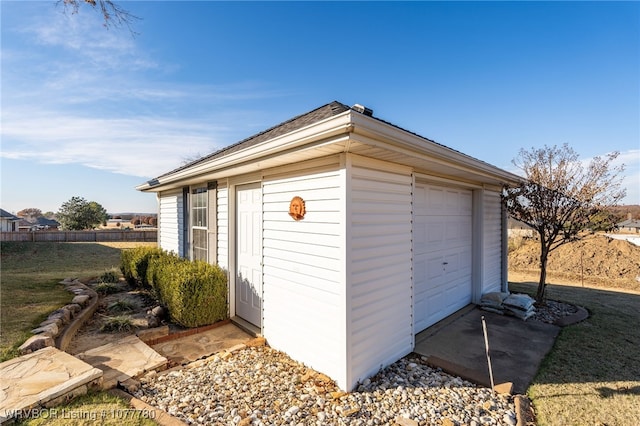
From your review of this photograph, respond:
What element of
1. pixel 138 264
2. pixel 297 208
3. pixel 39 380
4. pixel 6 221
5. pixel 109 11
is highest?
pixel 109 11

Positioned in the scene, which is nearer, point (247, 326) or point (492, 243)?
point (247, 326)

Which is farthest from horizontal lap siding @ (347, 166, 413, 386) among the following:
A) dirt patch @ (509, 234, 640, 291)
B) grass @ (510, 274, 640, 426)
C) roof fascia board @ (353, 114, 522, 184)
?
dirt patch @ (509, 234, 640, 291)

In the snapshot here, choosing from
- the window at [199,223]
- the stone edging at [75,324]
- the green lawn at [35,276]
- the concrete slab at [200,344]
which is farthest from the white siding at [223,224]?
the green lawn at [35,276]

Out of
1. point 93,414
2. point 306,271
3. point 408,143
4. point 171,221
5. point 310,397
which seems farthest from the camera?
point 171,221

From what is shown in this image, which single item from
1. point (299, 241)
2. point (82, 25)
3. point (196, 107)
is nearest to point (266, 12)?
point (82, 25)

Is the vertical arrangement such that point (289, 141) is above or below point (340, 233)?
above

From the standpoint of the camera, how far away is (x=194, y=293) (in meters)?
4.46

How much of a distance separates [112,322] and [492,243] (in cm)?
802

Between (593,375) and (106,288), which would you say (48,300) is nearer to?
(106,288)

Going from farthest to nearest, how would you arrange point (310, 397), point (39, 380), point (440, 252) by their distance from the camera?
point (440, 252)
point (310, 397)
point (39, 380)

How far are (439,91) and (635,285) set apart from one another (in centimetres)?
844

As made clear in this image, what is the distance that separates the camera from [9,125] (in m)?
5.76

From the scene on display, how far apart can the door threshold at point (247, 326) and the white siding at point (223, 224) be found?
972 mm

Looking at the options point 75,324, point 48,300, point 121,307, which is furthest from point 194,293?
point 48,300
